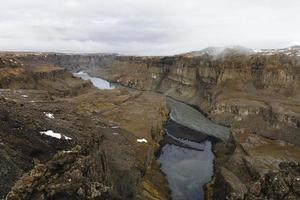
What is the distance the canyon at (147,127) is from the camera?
25155 millimetres

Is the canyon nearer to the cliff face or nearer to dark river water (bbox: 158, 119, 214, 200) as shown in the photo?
the cliff face

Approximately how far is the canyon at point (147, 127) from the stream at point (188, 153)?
113 cm

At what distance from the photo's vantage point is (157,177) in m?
52.1

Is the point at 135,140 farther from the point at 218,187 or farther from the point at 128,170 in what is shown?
the point at 128,170

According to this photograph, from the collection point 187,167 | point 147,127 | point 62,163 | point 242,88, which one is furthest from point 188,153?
point 242,88

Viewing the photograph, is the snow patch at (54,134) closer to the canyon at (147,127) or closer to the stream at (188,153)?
the canyon at (147,127)

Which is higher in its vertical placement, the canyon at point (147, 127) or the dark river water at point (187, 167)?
the canyon at point (147, 127)

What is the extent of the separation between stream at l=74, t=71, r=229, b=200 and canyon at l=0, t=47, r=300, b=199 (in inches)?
44.6

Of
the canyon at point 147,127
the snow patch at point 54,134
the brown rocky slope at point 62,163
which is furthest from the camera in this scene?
the snow patch at point 54,134

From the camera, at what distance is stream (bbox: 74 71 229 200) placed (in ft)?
170

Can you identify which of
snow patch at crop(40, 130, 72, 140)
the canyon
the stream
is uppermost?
snow patch at crop(40, 130, 72, 140)

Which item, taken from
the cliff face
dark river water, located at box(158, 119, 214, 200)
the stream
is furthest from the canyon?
dark river water, located at box(158, 119, 214, 200)

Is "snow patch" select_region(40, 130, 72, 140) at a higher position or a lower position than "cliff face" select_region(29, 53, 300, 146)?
higher

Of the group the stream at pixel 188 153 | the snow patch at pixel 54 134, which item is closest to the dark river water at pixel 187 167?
the stream at pixel 188 153
